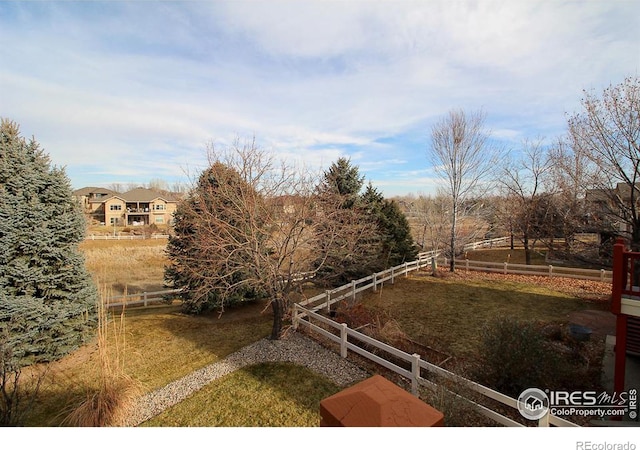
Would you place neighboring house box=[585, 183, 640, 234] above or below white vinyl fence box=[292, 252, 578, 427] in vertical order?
above

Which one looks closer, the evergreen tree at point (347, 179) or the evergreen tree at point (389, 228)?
the evergreen tree at point (347, 179)

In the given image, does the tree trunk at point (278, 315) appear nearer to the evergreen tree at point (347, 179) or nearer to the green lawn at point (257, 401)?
the green lawn at point (257, 401)

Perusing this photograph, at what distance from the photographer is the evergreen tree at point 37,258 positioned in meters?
6.43

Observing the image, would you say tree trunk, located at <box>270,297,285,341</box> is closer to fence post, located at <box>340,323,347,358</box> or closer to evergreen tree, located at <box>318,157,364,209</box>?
fence post, located at <box>340,323,347,358</box>

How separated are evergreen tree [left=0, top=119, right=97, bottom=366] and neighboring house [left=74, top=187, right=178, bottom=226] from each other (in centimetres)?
4212

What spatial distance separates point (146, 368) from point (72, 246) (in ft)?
12.5

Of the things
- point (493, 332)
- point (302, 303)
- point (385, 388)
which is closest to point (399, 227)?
point (302, 303)

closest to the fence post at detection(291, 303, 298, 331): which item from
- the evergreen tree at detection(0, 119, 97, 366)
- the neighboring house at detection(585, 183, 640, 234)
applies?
the evergreen tree at detection(0, 119, 97, 366)

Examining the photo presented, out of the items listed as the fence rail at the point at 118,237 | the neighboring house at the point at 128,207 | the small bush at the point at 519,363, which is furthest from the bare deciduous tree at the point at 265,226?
the neighboring house at the point at 128,207

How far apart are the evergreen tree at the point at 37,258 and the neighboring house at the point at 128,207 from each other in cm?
4212

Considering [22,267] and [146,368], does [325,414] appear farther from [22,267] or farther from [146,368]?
[22,267]

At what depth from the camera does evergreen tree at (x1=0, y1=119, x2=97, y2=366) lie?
6.43m

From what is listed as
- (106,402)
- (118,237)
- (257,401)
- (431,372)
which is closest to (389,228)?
(431,372)

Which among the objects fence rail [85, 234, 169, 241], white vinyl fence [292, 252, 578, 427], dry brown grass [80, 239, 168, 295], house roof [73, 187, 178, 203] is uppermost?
house roof [73, 187, 178, 203]
